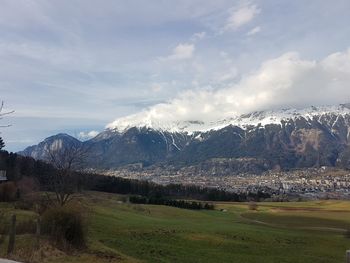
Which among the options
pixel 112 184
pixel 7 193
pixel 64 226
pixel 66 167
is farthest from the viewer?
pixel 112 184

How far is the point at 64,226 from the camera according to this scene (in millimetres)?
24781

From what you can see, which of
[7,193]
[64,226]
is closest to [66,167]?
[7,193]

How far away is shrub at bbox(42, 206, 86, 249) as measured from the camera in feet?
80.3

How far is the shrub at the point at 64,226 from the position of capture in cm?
2448

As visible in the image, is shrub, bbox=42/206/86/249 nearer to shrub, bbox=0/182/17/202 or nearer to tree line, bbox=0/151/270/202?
shrub, bbox=0/182/17/202

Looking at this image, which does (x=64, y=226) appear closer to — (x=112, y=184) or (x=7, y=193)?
(x=7, y=193)

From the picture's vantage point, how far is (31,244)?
22484 mm

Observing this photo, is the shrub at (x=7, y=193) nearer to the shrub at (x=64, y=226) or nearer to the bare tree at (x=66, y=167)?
the bare tree at (x=66, y=167)

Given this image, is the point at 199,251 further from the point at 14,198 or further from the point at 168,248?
the point at 14,198

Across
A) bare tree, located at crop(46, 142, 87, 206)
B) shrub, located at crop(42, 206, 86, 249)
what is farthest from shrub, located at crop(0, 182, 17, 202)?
shrub, located at crop(42, 206, 86, 249)

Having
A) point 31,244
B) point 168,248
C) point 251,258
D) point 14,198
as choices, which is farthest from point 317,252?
point 14,198

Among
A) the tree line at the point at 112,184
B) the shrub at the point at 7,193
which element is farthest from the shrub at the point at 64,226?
the tree line at the point at 112,184

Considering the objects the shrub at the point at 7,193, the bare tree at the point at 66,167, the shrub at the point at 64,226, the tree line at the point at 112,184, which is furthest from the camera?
the tree line at the point at 112,184

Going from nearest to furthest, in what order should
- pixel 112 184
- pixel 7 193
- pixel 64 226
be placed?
pixel 64 226 < pixel 7 193 < pixel 112 184
